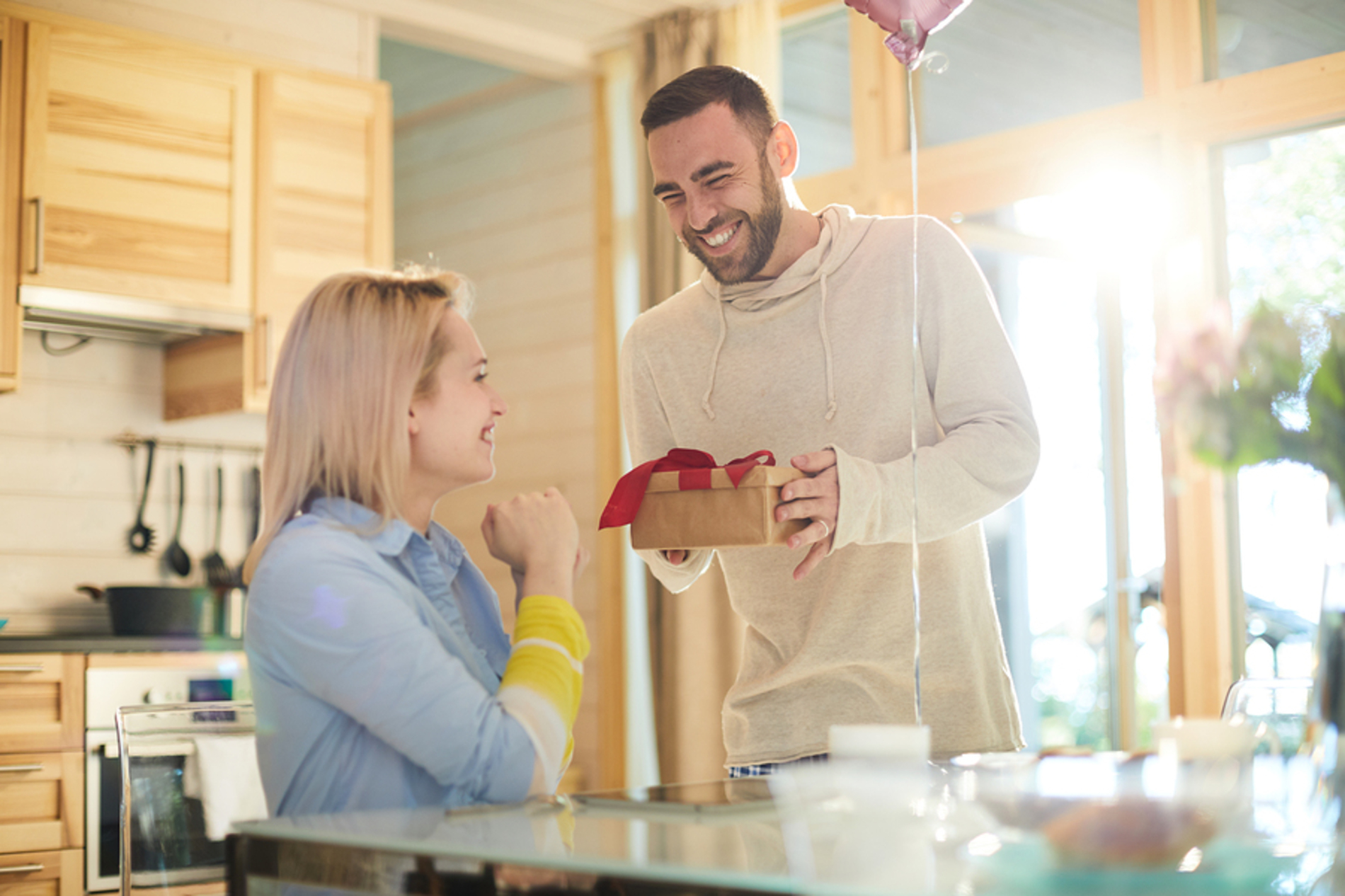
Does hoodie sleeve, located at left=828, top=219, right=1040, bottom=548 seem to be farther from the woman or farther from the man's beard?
the woman

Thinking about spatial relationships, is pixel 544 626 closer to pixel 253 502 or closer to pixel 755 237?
pixel 755 237

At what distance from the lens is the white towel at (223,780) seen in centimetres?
132

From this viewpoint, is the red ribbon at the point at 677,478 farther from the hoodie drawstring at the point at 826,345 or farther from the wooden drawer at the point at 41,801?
the wooden drawer at the point at 41,801

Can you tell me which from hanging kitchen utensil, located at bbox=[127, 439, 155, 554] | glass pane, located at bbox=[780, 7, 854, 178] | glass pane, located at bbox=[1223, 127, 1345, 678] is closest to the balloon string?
glass pane, located at bbox=[1223, 127, 1345, 678]

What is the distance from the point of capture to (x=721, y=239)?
72.9 inches

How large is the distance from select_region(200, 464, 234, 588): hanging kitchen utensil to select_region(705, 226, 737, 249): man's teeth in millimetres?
2587

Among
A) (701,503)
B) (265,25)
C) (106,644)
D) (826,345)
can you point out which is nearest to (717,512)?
(701,503)

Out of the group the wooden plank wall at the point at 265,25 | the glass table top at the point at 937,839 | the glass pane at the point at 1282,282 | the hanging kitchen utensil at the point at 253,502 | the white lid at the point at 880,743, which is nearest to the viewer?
the glass table top at the point at 937,839

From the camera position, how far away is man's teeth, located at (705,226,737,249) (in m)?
1.85

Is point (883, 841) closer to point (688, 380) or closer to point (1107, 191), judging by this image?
point (688, 380)

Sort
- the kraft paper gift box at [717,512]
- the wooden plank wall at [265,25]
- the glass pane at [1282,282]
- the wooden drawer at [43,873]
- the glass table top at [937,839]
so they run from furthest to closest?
1. the wooden plank wall at [265,25]
2. the glass pane at [1282,282]
3. the wooden drawer at [43,873]
4. the kraft paper gift box at [717,512]
5. the glass table top at [937,839]

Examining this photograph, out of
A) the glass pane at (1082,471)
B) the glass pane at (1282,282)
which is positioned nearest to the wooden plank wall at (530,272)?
the glass pane at (1082,471)

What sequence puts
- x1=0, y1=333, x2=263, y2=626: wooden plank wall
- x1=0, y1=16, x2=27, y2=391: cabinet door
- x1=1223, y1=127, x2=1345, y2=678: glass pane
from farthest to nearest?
x1=0, y1=333, x2=263, y2=626: wooden plank wall → x1=0, y1=16, x2=27, y2=391: cabinet door → x1=1223, y1=127, x2=1345, y2=678: glass pane

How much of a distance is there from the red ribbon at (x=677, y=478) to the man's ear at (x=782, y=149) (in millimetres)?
509
